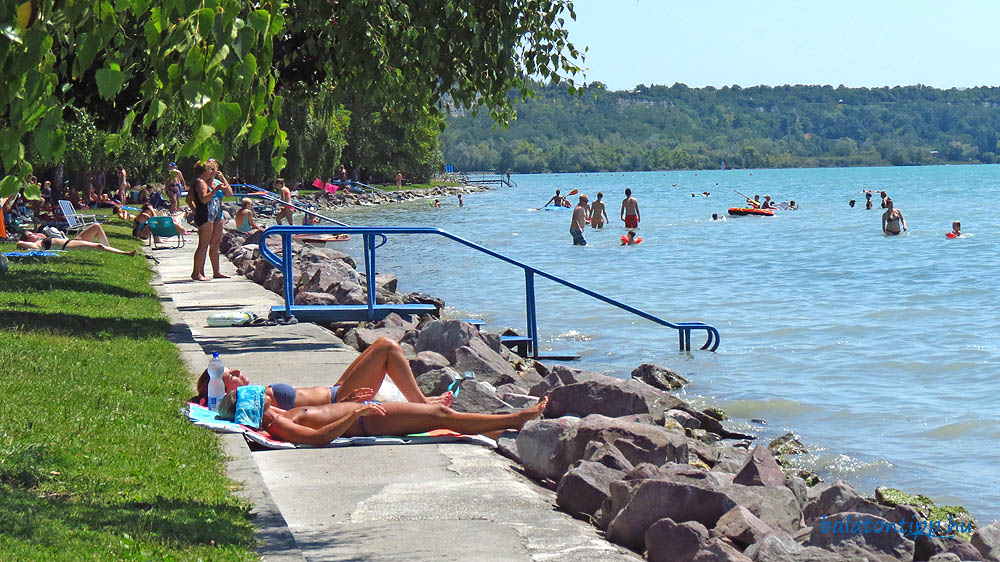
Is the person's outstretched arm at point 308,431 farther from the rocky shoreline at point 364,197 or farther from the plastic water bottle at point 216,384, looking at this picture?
the rocky shoreline at point 364,197

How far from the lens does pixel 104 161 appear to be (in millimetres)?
40750

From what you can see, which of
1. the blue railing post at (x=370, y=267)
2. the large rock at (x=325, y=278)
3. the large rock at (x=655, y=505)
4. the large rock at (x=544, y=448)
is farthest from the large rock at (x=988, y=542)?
the large rock at (x=325, y=278)

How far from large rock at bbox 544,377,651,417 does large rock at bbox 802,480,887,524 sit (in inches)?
84.8

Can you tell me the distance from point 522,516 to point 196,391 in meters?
3.50

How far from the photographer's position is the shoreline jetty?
5879 millimetres

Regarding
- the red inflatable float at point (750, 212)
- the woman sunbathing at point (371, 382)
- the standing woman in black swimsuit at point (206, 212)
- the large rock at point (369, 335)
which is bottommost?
the red inflatable float at point (750, 212)

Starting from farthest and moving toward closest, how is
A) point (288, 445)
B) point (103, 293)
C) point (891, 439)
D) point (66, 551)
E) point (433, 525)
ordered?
1. point (103, 293)
2. point (891, 439)
3. point (288, 445)
4. point (433, 525)
5. point (66, 551)

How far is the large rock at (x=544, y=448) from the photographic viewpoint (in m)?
7.33

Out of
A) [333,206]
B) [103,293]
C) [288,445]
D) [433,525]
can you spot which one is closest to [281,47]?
[103,293]

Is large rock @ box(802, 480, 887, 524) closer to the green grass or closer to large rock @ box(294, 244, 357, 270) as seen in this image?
the green grass

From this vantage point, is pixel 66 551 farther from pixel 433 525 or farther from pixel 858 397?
pixel 858 397

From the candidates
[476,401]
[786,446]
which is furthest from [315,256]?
[476,401]

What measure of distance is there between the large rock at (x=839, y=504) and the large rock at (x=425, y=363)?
3.64 metres

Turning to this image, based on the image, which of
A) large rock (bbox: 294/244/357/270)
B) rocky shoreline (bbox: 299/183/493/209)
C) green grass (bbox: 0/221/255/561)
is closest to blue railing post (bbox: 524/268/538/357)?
green grass (bbox: 0/221/255/561)
